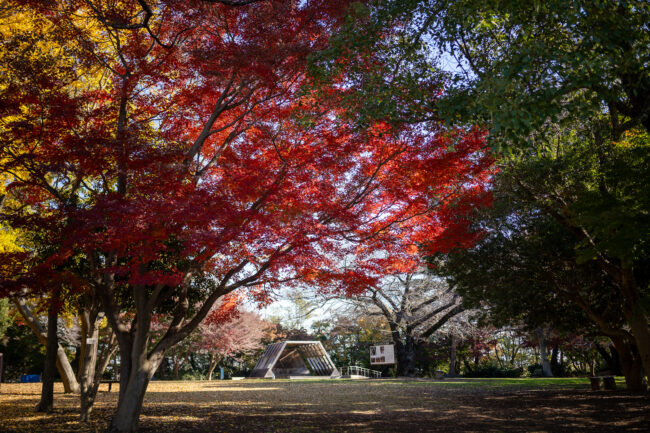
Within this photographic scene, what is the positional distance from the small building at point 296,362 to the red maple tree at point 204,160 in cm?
2053

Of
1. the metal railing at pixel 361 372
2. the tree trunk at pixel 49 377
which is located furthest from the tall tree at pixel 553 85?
the metal railing at pixel 361 372

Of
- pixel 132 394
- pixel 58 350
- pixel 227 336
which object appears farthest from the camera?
pixel 227 336

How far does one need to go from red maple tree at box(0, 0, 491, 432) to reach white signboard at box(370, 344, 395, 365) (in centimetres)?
1759

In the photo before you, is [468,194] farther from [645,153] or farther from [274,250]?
[274,250]

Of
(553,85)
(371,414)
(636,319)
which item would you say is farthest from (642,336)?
(553,85)

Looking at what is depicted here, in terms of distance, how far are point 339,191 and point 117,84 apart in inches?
188

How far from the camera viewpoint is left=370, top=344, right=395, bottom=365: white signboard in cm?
2625

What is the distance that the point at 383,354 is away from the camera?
26.7 meters

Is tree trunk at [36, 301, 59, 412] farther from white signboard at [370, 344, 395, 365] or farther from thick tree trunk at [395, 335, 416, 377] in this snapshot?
white signboard at [370, 344, 395, 365]

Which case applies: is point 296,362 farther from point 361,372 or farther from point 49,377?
point 49,377

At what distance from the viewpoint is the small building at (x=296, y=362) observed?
2941 centimetres

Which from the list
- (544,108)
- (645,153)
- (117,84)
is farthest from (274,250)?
(645,153)

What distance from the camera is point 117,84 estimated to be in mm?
8789

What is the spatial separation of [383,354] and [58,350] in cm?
1739
